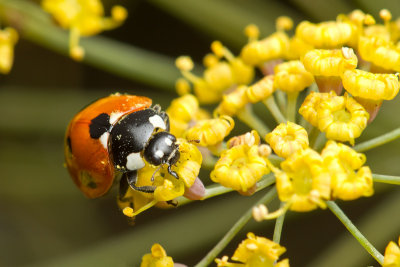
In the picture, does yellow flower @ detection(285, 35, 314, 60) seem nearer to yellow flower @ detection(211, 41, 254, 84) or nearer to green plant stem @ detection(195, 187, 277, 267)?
yellow flower @ detection(211, 41, 254, 84)

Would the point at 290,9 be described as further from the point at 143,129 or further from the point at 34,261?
the point at 34,261

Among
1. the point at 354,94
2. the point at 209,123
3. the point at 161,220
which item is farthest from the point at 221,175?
the point at 161,220

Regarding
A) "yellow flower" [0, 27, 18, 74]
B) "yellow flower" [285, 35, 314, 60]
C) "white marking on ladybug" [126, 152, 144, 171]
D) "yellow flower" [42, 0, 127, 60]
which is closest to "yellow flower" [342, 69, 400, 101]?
"yellow flower" [285, 35, 314, 60]

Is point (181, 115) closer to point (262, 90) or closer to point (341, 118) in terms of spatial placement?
point (262, 90)

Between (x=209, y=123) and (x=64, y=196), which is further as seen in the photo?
(x=64, y=196)

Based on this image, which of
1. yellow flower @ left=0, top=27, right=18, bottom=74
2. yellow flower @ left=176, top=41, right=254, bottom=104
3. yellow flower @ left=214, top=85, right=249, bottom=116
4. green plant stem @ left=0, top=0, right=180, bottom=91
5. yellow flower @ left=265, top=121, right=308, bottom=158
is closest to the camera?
yellow flower @ left=265, top=121, right=308, bottom=158

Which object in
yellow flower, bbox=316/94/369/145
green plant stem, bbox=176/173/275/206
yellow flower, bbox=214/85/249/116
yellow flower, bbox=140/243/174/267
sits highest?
yellow flower, bbox=214/85/249/116
